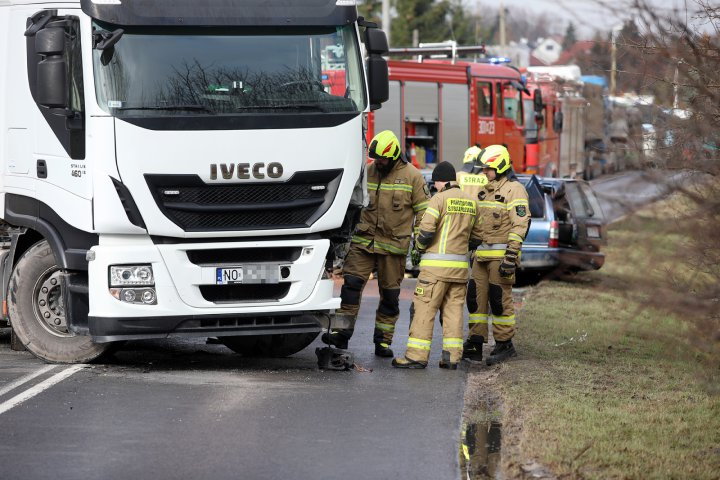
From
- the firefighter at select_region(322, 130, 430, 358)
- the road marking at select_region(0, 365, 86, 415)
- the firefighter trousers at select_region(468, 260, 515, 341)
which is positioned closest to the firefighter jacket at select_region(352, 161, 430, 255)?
the firefighter at select_region(322, 130, 430, 358)

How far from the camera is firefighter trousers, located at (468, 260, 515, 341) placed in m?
10.7

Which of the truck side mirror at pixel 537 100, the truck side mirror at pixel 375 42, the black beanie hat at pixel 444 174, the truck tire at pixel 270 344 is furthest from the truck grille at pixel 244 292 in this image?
the truck side mirror at pixel 537 100

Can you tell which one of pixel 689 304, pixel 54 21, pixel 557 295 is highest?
pixel 54 21

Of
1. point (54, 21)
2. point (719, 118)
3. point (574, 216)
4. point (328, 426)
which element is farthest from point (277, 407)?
point (574, 216)

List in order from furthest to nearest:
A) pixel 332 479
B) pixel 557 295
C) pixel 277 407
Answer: pixel 557 295, pixel 277 407, pixel 332 479

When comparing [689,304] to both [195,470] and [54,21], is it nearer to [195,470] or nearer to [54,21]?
[195,470]

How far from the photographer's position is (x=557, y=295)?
16.2 meters

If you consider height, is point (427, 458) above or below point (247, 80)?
below

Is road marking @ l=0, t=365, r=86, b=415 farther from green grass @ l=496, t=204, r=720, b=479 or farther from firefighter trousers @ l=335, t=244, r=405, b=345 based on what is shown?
green grass @ l=496, t=204, r=720, b=479

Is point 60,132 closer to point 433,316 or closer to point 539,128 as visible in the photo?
point 433,316

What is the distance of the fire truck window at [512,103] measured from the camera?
26297 mm

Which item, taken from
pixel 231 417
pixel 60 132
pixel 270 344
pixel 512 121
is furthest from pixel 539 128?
pixel 231 417

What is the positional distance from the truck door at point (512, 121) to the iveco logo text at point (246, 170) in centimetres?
1713

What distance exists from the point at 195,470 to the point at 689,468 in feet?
8.81
